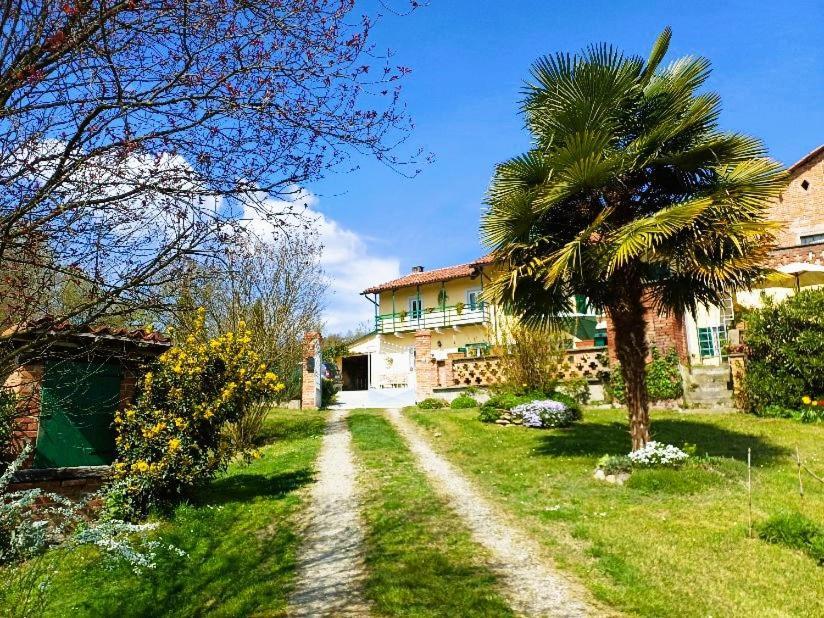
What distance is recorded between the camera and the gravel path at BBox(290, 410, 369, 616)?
200 inches

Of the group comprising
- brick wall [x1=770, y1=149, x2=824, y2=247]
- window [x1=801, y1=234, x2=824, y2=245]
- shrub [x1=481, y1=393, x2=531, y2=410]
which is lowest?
shrub [x1=481, y1=393, x2=531, y2=410]

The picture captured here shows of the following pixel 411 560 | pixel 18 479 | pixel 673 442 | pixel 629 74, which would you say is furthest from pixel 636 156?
pixel 18 479

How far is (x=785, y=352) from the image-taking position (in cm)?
1352

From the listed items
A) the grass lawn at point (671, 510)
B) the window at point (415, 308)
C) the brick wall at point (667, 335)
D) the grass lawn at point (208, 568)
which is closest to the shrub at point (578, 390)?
the brick wall at point (667, 335)

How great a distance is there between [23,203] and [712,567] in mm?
6820

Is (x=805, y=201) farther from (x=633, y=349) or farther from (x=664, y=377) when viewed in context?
(x=633, y=349)

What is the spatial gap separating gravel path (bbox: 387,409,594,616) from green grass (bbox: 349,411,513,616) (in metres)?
0.17

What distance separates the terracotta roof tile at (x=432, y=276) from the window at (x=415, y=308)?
128 centimetres

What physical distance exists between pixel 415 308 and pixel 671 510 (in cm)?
3003

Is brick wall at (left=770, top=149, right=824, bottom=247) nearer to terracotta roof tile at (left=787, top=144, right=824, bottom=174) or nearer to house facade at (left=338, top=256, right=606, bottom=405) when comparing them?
terracotta roof tile at (left=787, top=144, right=824, bottom=174)

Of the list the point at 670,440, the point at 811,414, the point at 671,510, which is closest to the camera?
the point at 671,510

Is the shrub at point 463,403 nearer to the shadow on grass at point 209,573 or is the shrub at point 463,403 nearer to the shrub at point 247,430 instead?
the shrub at point 247,430

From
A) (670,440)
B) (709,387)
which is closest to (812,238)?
(709,387)

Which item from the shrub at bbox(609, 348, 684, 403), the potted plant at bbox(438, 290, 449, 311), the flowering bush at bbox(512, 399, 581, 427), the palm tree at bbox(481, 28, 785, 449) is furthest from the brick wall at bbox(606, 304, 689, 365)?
the potted plant at bbox(438, 290, 449, 311)
